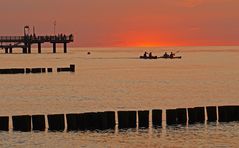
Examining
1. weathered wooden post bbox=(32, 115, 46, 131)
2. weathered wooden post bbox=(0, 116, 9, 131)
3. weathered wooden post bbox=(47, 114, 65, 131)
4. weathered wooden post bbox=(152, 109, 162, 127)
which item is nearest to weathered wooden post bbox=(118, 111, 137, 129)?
weathered wooden post bbox=(152, 109, 162, 127)

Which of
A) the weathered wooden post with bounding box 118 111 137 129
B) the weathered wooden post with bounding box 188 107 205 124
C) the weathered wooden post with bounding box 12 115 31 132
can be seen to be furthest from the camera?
the weathered wooden post with bounding box 188 107 205 124

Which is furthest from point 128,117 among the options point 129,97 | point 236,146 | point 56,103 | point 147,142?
point 129,97

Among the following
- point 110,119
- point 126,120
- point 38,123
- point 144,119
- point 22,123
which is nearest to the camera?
A: point 22,123

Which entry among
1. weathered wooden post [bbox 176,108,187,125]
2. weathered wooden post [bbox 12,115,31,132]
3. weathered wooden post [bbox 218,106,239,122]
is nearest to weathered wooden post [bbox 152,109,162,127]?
weathered wooden post [bbox 176,108,187,125]

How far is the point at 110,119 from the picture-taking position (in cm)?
4647

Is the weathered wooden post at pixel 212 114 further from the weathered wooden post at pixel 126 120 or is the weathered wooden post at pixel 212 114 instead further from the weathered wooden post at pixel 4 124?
the weathered wooden post at pixel 4 124

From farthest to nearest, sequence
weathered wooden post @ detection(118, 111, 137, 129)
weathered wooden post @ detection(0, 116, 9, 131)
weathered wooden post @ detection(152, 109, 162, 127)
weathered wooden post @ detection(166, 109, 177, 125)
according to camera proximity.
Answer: weathered wooden post @ detection(166, 109, 177, 125) < weathered wooden post @ detection(152, 109, 162, 127) < weathered wooden post @ detection(118, 111, 137, 129) < weathered wooden post @ detection(0, 116, 9, 131)

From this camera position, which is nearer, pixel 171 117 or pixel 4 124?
pixel 4 124

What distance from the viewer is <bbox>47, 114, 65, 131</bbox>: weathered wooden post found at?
150ft

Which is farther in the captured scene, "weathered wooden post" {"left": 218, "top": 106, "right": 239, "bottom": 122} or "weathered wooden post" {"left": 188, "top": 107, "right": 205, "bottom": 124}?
"weathered wooden post" {"left": 218, "top": 106, "right": 239, "bottom": 122}

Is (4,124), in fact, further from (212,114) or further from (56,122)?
(212,114)

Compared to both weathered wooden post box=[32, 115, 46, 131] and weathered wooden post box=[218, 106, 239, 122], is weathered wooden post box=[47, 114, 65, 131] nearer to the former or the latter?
weathered wooden post box=[32, 115, 46, 131]

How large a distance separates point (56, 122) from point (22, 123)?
225 centimetres

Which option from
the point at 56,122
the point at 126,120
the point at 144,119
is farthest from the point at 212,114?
the point at 56,122
